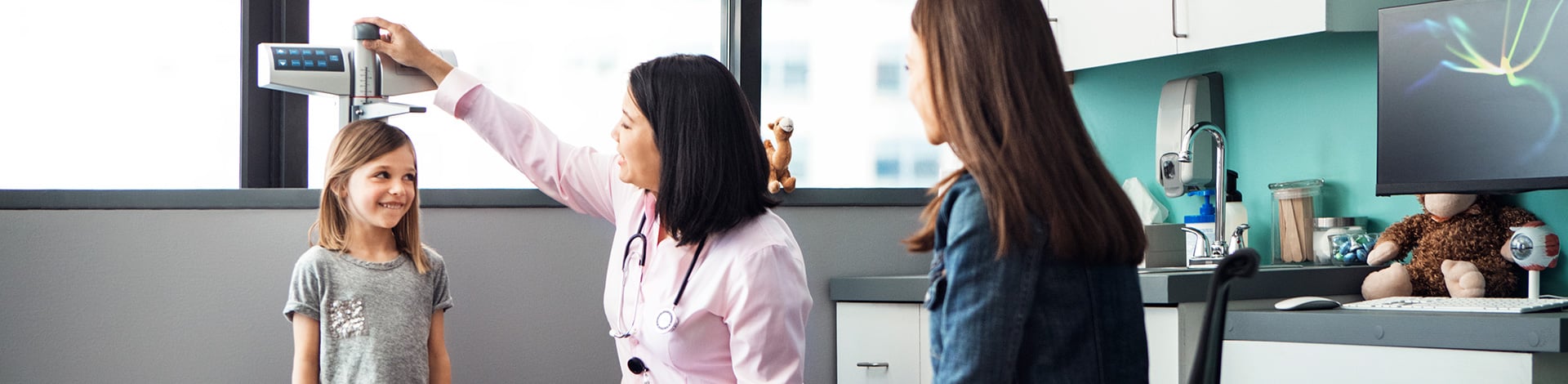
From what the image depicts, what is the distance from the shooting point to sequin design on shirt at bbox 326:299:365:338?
5.66 feet

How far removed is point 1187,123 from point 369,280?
5.45 feet

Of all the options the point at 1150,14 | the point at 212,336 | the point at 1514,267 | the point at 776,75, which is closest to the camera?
the point at 212,336

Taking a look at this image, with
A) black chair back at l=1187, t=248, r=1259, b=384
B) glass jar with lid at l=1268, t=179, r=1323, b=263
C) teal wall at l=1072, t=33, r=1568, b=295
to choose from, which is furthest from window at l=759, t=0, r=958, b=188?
black chair back at l=1187, t=248, r=1259, b=384

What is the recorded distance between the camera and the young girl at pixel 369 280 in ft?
5.64

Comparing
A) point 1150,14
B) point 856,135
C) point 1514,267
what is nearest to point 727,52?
point 856,135

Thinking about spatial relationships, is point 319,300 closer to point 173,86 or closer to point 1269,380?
point 173,86

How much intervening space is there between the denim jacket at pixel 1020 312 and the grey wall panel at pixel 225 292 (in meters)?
1.40

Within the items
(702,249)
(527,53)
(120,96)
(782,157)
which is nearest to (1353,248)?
(782,157)

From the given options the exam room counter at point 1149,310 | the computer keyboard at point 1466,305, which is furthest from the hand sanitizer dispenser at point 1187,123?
the computer keyboard at point 1466,305

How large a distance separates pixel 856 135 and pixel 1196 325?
3.73 feet

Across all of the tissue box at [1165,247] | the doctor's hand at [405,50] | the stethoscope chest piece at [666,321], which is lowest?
the stethoscope chest piece at [666,321]

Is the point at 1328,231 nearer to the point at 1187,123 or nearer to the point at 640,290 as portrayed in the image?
the point at 1187,123

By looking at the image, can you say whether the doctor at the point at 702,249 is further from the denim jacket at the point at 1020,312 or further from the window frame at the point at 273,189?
the window frame at the point at 273,189

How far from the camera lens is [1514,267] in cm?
216
